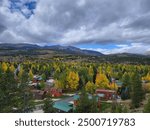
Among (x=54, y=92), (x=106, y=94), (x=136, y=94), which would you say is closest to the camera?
(x=136, y=94)

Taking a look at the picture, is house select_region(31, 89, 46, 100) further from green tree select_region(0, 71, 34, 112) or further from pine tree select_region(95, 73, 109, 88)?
green tree select_region(0, 71, 34, 112)

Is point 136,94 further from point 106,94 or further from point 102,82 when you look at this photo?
point 102,82

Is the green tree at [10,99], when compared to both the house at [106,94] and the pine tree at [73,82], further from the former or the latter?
the pine tree at [73,82]

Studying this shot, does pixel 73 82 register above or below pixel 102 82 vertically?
below

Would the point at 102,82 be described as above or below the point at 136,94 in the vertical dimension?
below

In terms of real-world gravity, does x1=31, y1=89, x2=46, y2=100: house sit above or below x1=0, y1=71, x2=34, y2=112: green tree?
below

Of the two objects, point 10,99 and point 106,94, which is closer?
point 10,99

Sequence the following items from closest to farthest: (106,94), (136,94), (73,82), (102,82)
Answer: (136,94) → (106,94) → (102,82) → (73,82)

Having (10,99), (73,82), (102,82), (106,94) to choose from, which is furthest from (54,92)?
(10,99)

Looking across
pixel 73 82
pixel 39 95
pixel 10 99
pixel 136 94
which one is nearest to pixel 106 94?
pixel 136 94

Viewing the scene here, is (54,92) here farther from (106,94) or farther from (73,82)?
(106,94)

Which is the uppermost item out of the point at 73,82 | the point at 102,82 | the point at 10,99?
the point at 10,99

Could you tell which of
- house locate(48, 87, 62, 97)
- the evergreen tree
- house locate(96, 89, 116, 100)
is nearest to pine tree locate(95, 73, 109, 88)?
house locate(96, 89, 116, 100)
